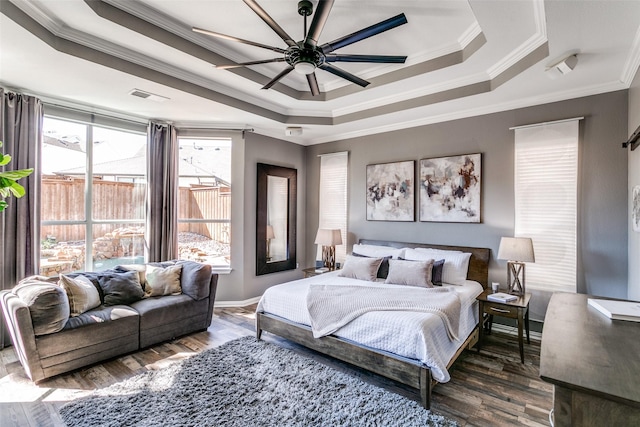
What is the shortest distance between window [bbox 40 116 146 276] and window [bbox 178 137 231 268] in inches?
23.4

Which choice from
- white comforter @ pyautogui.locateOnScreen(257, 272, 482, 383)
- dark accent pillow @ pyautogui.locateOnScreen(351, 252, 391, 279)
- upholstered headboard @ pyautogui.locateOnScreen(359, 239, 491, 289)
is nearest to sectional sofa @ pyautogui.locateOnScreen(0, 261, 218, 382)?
white comforter @ pyautogui.locateOnScreen(257, 272, 482, 383)

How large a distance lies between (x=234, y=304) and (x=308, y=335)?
2155mm

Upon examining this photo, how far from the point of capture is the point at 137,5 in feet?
7.90

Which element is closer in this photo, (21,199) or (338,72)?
(338,72)

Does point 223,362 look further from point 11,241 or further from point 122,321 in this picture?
point 11,241

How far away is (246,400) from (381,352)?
1120 millimetres

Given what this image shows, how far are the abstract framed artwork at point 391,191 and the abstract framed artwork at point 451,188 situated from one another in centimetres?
18

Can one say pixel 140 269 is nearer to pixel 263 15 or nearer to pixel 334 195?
pixel 334 195

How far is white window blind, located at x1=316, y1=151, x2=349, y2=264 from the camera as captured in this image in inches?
208

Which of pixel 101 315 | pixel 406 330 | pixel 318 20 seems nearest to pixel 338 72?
pixel 318 20

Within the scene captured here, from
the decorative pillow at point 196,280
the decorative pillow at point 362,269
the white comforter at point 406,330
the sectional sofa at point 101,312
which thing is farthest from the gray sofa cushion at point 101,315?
the decorative pillow at point 362,269

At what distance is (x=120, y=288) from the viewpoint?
341 cm

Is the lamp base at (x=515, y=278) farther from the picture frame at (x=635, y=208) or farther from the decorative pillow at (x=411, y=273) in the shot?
the picture frame at (x=635, y=208)

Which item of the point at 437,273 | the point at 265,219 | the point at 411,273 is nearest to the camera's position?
the point at 411,273
